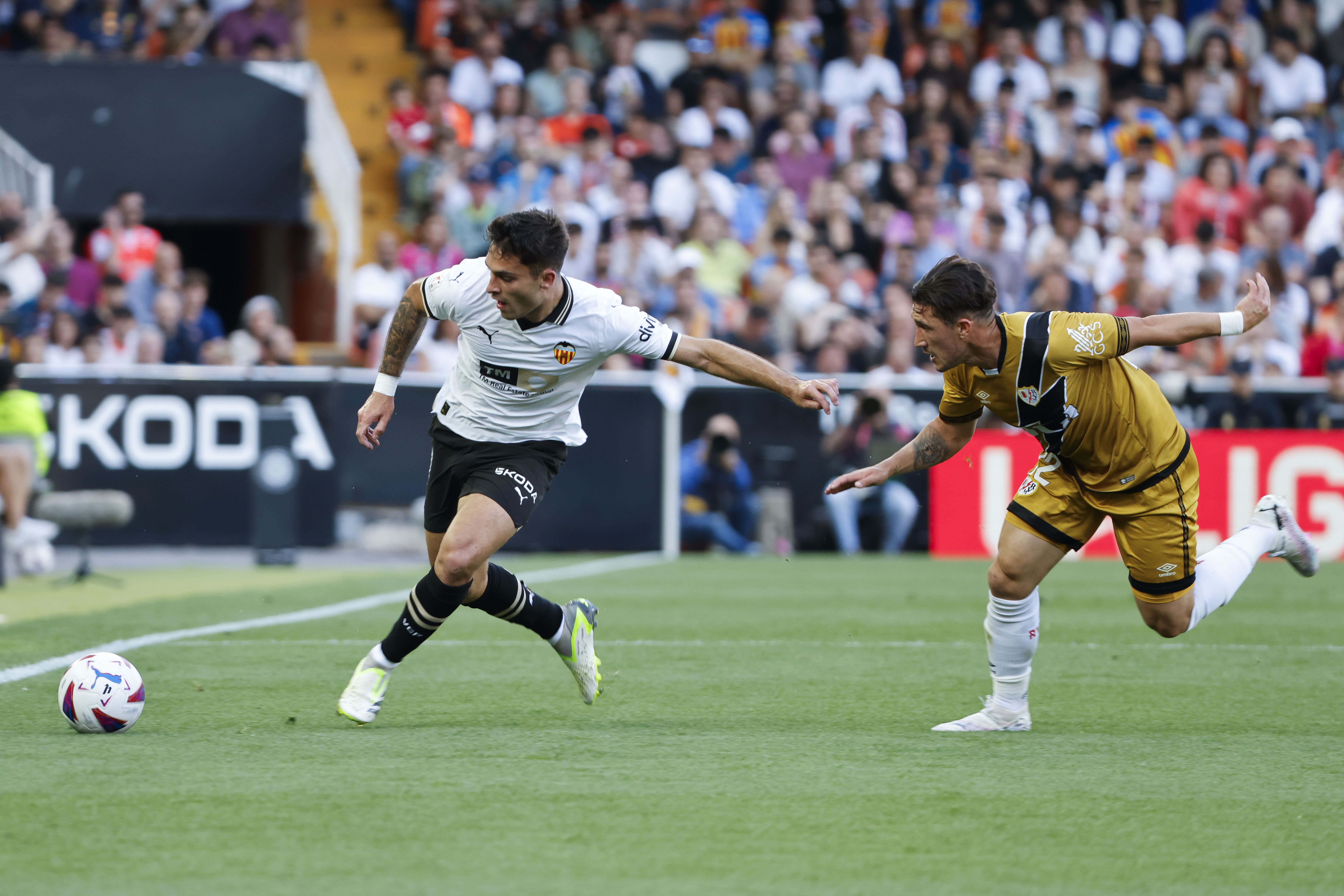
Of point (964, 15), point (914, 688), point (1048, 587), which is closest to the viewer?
point (914, 688)

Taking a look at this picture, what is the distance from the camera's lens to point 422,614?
→ 568 centimetres

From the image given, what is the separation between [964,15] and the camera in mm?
19719

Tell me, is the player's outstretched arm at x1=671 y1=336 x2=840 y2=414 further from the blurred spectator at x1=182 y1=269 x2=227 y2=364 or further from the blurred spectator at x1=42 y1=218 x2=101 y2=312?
the blurred spectator at x1=42 y1=218 x2=101 y2=312

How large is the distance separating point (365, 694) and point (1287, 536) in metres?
3.68

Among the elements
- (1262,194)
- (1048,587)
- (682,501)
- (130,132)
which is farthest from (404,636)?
(1262,194)

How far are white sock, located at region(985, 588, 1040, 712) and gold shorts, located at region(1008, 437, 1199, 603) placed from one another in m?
0.27

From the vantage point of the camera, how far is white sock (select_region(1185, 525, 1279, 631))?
583cm

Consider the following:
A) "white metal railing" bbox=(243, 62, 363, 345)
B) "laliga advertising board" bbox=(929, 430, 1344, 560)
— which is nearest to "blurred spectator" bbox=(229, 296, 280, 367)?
"white metal railing" bbox=(243, 62, 363, 345)

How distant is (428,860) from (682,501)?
10832 mm

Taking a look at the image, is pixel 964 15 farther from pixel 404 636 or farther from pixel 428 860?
pixel 428 860

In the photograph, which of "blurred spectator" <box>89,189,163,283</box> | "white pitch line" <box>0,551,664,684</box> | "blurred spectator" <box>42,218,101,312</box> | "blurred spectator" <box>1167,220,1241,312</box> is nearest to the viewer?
"white pitch line" <box>0,551,664,684</box>

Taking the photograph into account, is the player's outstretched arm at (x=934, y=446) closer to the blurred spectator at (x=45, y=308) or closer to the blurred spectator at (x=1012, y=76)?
the blurred spectator at (x=45, y=308)

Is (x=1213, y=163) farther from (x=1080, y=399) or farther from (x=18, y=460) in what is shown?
(x=1080, y=399)

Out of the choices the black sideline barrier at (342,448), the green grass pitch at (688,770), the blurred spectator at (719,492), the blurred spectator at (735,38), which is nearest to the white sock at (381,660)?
the green grass pitch at (688,770)
